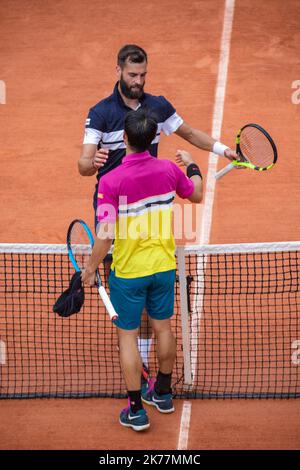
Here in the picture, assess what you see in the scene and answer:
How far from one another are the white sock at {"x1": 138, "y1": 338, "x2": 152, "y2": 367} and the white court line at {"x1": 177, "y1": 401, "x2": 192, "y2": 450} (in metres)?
0.52

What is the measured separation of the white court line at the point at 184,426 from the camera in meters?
6.30

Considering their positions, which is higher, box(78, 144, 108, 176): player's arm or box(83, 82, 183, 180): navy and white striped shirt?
box(83, 82, 183, 180): navy and white striped shirt

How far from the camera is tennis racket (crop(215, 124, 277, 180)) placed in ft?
21.8

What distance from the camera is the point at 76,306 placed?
6.20m

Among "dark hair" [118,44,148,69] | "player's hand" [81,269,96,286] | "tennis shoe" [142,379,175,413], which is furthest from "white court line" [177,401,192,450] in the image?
"dark hair" [118,44,148,69]

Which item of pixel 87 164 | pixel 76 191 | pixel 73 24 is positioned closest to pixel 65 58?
pixel 73 24

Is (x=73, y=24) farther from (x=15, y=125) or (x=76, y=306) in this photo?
(x=76, y=306)

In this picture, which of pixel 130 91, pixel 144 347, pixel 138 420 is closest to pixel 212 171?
pixel 144 347

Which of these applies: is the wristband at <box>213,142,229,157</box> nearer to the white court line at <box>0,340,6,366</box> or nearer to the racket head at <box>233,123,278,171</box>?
the racket head at <box>233,123,278,171</box>

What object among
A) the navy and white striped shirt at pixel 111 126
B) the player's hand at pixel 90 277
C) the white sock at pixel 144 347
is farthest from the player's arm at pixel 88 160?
the white sock at pixel 144 347

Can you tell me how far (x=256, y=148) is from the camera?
22.5 ft

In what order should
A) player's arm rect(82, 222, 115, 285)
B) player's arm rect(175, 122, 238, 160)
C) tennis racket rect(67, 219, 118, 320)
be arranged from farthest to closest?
player's arm rect(175, 122, 238, 160) → tennis racket rect(67, 219, 118, 320) → player's arm rect(82, 222, 115, 285)

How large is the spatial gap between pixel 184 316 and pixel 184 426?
89 cm

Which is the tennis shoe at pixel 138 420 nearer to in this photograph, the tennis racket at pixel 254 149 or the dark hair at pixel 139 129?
the tennis racket at pixel 254 149
